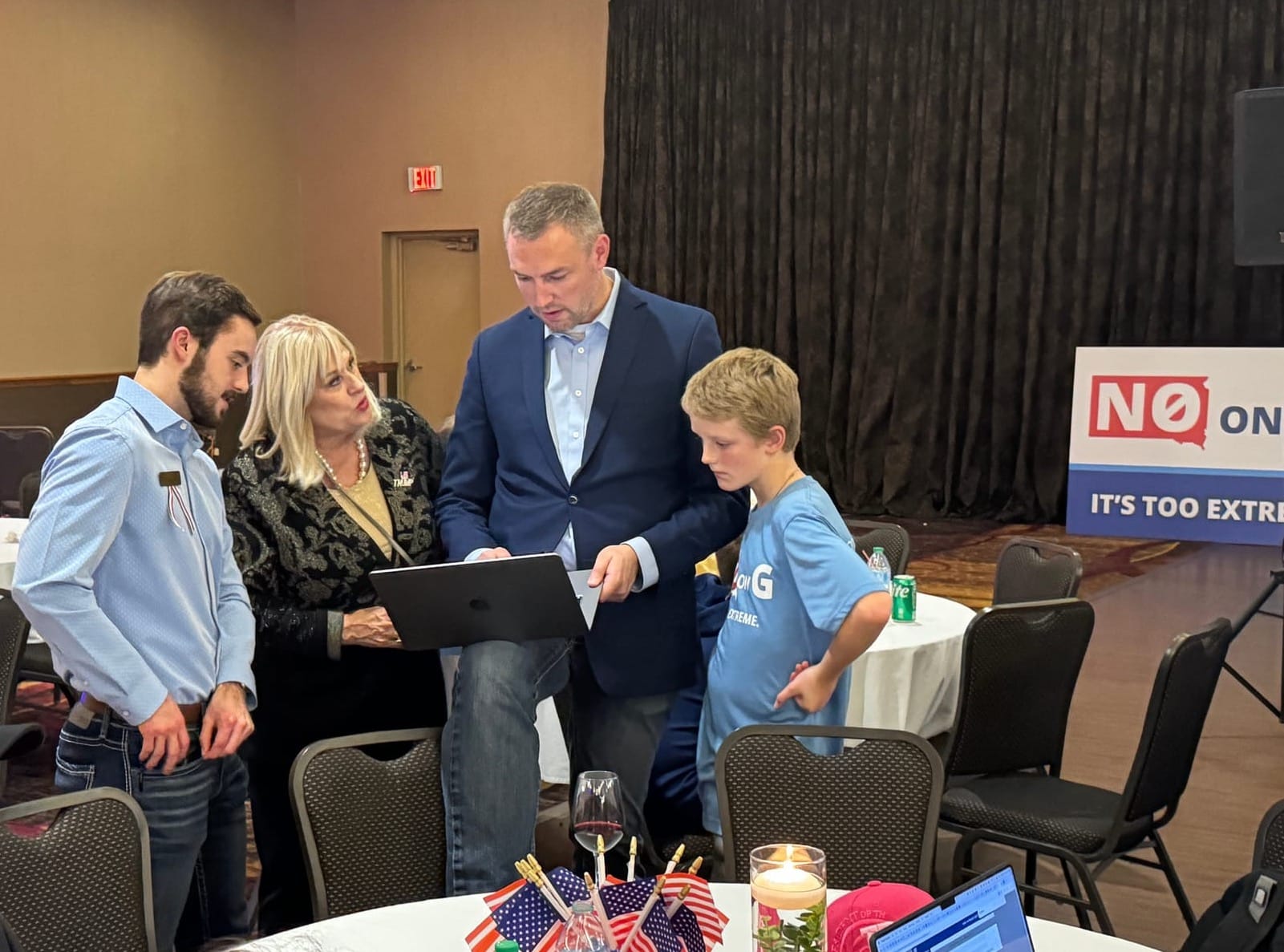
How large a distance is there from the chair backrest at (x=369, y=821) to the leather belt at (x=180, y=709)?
0.98 feet

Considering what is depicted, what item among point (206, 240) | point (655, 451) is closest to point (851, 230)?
point (206, 240)

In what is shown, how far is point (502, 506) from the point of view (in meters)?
2.79

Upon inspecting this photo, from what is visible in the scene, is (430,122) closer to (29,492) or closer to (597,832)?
(29,492)

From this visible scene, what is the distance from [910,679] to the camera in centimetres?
367

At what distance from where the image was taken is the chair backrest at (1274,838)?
2.10m

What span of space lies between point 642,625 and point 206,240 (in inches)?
389

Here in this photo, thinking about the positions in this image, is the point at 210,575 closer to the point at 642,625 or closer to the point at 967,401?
the point at 642,625

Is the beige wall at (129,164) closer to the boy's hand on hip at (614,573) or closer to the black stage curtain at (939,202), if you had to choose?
the black stage curtain at (939,202)

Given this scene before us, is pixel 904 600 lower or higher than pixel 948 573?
higher

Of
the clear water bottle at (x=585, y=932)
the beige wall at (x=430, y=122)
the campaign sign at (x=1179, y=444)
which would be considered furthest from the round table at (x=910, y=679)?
the beige wall at (x=430, y=122)

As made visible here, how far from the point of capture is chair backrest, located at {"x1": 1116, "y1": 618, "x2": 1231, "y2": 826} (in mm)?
2912

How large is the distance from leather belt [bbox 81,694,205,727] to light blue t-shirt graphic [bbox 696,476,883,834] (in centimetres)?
101

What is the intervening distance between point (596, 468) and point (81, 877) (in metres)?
1.22

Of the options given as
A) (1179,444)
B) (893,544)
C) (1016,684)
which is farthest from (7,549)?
(1179,444)
